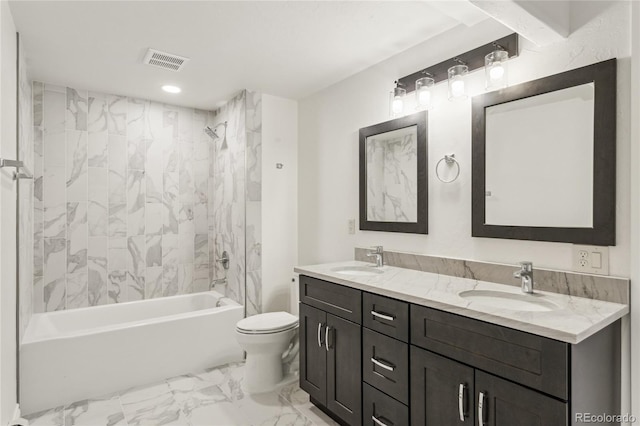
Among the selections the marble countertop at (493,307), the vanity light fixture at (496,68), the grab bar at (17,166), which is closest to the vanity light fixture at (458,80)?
the vanity light fixture at (496,68)

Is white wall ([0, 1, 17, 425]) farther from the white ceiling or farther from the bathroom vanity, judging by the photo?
the bathroom vanity

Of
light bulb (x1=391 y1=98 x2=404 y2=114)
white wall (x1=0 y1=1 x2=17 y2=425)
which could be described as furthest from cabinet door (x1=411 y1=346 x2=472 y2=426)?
white wall (x1=0 y1=1 x2=17 y2=425)

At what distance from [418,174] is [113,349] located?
2554 millimetres

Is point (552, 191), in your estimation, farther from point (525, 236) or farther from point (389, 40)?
point (389, 40)

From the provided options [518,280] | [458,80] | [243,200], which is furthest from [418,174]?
[243,200]

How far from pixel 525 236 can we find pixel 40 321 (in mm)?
3522

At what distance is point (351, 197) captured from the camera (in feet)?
9.41

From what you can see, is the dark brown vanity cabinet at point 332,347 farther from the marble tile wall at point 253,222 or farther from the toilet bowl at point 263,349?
the marble tile wall at point 253,222

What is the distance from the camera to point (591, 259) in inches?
61.2

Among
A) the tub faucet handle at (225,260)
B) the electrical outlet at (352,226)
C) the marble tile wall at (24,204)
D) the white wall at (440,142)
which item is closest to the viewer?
the white wall at (440,142)

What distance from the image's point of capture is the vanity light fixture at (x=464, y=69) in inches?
72.0

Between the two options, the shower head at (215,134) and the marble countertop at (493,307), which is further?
the shower head at (215,134)

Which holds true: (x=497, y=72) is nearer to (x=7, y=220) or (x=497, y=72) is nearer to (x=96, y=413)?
(x=7, y=220)

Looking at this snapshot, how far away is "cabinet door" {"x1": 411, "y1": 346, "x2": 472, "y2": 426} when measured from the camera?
1.43 meters
